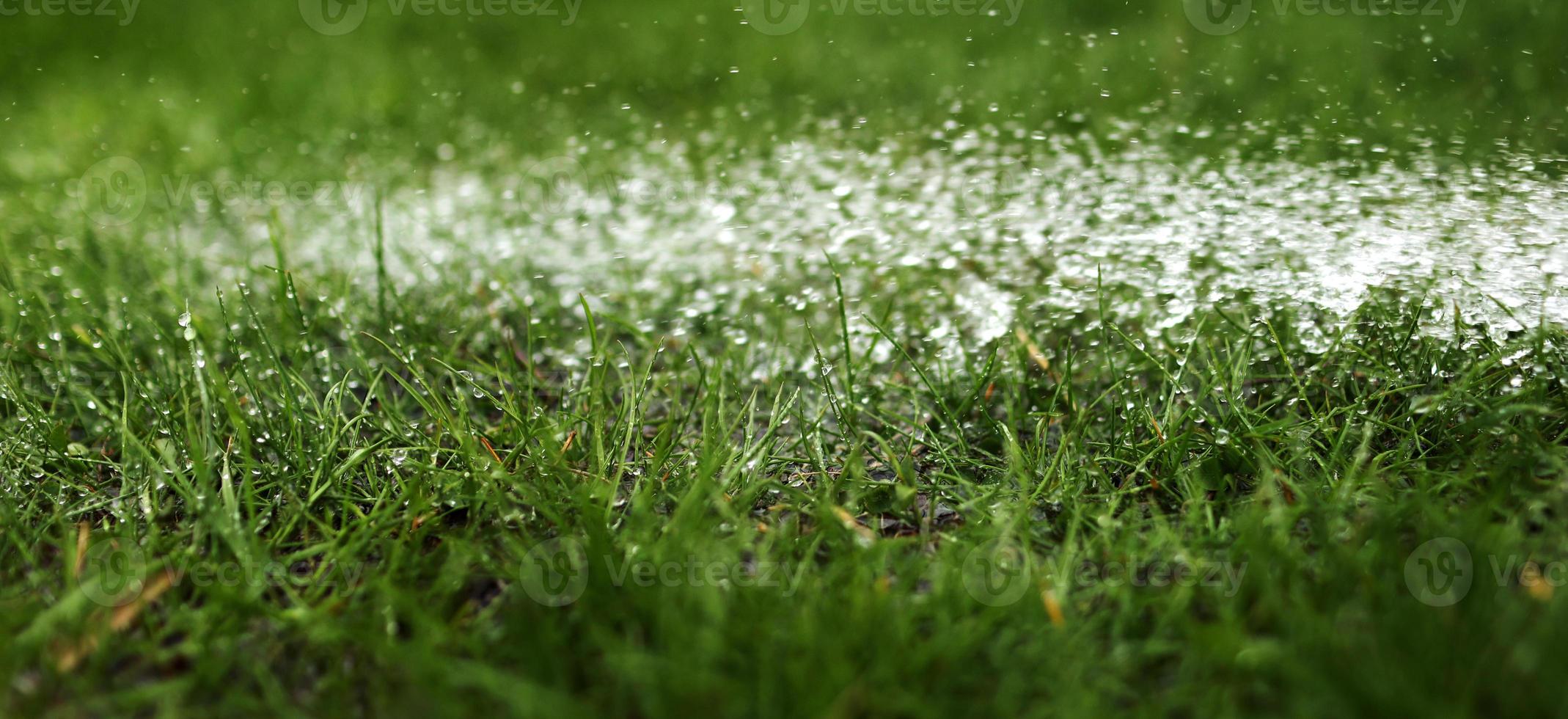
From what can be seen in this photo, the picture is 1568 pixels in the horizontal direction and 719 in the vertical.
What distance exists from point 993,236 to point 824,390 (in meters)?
0.70

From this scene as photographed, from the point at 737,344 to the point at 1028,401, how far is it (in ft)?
1.67

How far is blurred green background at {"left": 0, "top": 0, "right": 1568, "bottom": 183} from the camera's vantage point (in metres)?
2.50

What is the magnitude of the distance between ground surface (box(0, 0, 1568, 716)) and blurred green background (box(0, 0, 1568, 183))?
0.08ft

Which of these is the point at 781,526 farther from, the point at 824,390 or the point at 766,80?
the point at 766,80

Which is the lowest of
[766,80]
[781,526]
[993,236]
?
[781,526]

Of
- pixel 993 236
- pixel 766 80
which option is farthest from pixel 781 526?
pixel 766 80

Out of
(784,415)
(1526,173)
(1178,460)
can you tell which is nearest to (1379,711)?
(1178,460)

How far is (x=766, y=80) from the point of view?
3010mm

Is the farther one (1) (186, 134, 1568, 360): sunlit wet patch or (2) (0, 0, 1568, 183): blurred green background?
(2) (0, 0, 1568, 183): blurred green background

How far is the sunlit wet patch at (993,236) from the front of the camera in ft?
5.29

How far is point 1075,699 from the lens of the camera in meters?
0.85

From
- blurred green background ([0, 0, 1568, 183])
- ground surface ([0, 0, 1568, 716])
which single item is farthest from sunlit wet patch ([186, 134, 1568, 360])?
blurred green background ([0, 0, 1568, 183])

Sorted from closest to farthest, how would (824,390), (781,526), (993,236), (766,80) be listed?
(781,526) → (824,390) → (993,236) → (766,80)

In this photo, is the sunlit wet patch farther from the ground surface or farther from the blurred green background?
the blurred green background
